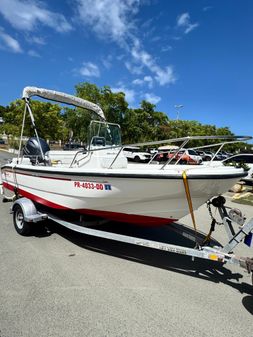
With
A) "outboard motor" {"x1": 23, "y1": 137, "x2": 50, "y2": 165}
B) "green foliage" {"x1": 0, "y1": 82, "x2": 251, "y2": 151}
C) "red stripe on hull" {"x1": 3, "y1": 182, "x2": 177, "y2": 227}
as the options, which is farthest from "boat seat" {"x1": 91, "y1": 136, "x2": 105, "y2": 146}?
"green foliage" {"x1": 0, "y1": 82, "x2": 251, "y2": 151}

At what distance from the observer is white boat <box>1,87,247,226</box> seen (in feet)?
10.4

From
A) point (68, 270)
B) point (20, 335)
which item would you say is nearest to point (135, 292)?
point (68, 270)

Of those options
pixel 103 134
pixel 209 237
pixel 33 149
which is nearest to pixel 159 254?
pixel 209 237

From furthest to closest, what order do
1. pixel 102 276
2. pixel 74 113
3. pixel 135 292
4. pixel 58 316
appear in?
pixel 74 113 → pixel 102 276 → pixel 135 292 → pixel 58 316

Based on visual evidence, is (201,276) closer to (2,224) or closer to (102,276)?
(102,276)

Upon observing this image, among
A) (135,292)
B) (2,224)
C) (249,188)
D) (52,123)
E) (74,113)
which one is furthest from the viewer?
(52,123)

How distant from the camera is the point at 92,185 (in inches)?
147

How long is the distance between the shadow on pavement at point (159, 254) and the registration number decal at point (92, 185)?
3.74ft

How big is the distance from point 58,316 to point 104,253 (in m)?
1.57

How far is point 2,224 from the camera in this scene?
17.6 feet

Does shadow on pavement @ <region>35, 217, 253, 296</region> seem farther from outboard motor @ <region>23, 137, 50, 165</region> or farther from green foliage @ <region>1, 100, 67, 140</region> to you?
green foliage @ <region>1, 100, 67, 140</region>

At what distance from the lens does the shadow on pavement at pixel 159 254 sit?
3462mm

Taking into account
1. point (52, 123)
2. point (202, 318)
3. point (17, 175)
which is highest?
point (52, 123)

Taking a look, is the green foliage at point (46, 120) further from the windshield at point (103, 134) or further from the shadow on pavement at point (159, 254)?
the shadow on pavement at point (159, 254)
